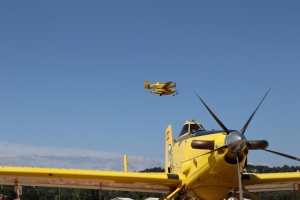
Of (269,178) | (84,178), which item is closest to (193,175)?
(269,178)

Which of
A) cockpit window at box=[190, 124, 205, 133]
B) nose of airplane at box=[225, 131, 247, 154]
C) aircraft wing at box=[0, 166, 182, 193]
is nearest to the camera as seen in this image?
nose of airplane at box=[225, 131, 247, 154]

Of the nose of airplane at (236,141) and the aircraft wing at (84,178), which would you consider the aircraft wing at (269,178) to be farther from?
the nose of airplane at (236,141)

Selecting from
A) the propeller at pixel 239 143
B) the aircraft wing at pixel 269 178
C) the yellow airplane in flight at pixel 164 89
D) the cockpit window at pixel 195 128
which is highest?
the yellow airplane in flight at pixel 164 89

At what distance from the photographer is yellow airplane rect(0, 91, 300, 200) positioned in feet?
42.3

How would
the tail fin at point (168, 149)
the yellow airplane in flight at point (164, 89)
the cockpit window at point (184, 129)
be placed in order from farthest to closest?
the yellow airplane in flight at point (164, 89) → the tail fin at point (168, 149) → the cockpit window at point (184, 129)

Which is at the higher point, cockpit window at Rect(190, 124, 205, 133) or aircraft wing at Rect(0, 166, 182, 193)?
cockpit window at Rect(190, 124, 205, 133)

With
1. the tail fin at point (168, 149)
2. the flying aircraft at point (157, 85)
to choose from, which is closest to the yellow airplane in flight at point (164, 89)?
the flying aircraft at point (157, 85)

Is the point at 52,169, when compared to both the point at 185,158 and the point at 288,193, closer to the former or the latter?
the point at 185,158

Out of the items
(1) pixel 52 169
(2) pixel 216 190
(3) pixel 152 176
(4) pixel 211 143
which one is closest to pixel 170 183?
(3) pixel 152 176

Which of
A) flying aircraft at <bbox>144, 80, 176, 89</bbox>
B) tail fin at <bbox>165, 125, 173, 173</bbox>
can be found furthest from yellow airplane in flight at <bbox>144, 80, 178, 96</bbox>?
tail fin at <bbox>165, 125, 173, 173</bbox>

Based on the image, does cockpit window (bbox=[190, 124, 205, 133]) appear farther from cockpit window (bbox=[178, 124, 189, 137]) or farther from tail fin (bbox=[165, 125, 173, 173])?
tail fin (bbox=[165, 125, 173, 173])

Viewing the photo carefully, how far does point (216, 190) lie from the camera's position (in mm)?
14461

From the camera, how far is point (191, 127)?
54.4ft

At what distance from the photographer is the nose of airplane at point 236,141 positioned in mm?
12172
